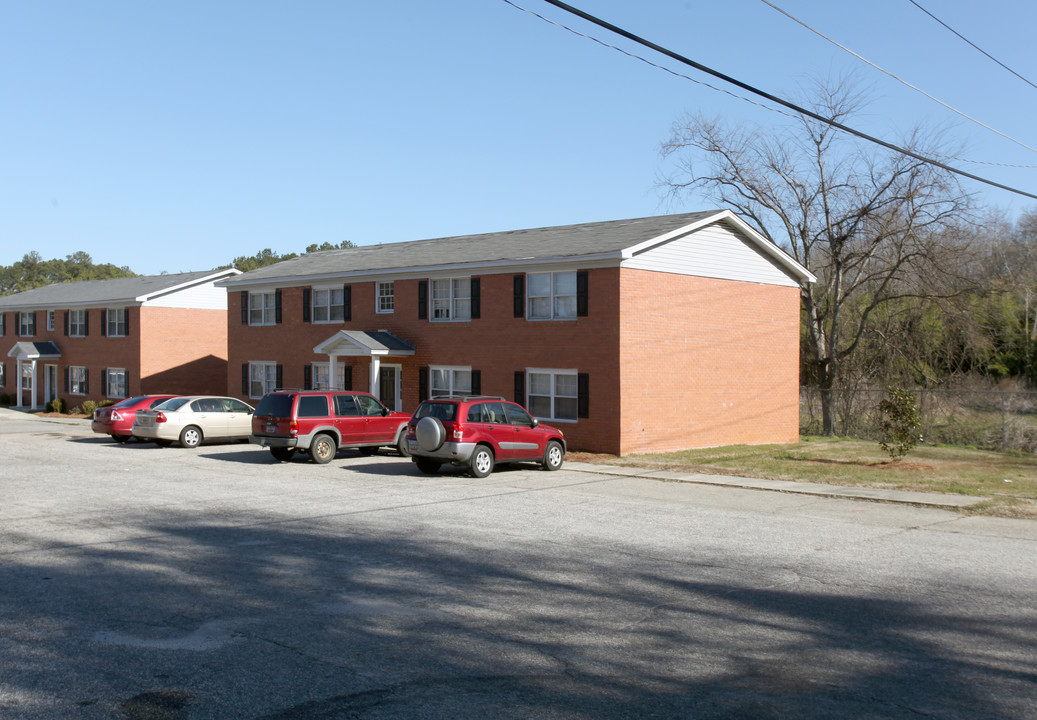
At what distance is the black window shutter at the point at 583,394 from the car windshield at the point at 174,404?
11711mm

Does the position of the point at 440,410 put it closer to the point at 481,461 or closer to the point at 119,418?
the point at 481,461

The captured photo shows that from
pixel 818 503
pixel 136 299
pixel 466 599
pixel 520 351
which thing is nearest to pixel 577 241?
pixel 520 351

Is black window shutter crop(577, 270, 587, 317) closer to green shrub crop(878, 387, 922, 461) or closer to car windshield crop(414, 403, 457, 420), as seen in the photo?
car windshield crop(414, 403, 457, 420)

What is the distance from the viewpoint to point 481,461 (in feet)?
64.1

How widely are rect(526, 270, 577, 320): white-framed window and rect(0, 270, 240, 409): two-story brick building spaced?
23599 millimetres

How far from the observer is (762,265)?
29750mm

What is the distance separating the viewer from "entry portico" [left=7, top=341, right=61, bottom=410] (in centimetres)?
4989

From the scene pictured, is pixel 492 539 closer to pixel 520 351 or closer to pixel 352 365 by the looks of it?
pixel 520 351

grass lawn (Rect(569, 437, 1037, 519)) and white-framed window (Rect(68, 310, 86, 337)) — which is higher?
white-framed window (Rect(68, 310, 86, 337))

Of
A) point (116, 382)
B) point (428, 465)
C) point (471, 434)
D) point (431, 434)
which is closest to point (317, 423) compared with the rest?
point (428, 465)

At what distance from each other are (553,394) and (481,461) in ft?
23.7

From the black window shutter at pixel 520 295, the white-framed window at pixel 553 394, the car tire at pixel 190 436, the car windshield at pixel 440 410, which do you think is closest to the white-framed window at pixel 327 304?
the car tire at pixel 190 436

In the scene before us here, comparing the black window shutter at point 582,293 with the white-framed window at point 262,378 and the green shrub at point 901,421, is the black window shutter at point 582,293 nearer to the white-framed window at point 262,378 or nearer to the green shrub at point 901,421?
the green shrub at point 901,421

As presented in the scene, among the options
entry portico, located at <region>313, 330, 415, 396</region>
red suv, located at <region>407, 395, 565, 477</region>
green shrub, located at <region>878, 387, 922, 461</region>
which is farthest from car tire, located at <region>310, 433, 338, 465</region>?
green shrub, located at <region>878, 387, 922, 461</region>
